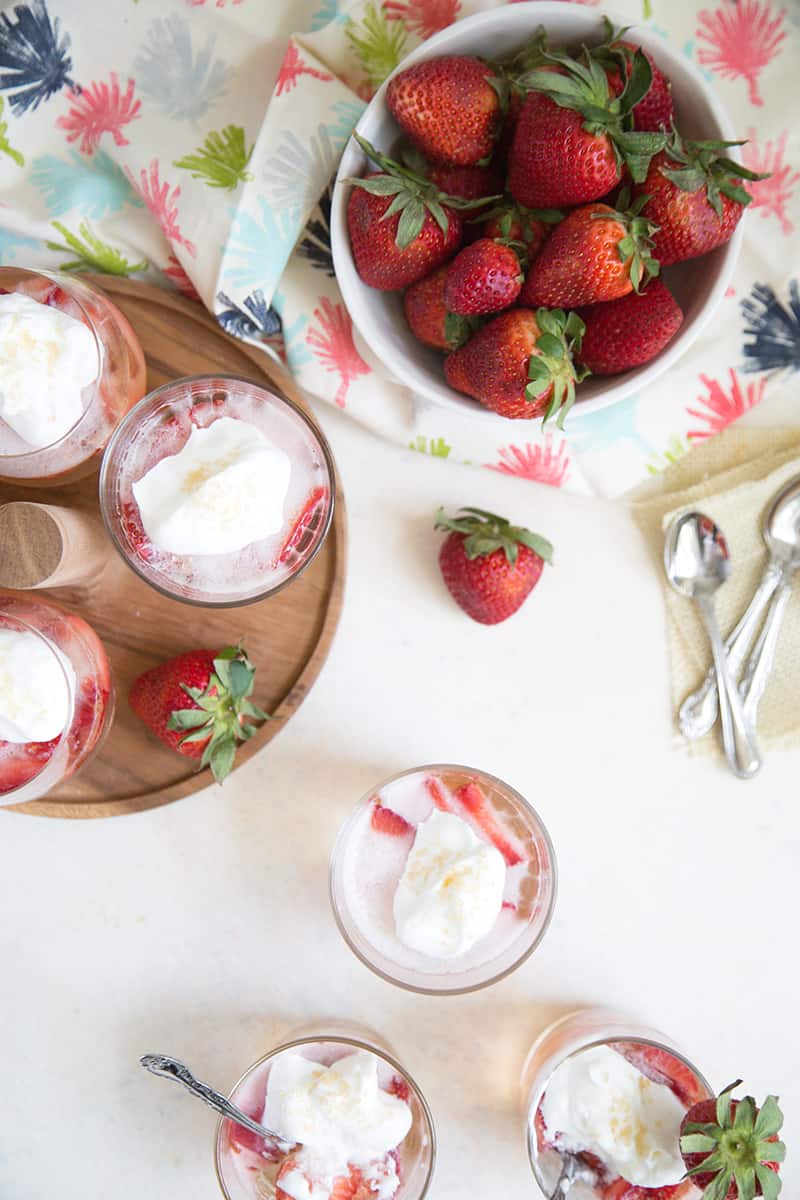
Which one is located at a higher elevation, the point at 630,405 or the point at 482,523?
the point at 630,405

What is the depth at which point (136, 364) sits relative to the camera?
1.17 meters

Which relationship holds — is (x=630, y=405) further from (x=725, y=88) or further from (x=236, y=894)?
(x=236, y=894)

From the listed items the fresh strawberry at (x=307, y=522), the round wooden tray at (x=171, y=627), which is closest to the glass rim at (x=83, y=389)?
the round wooden tray at (x=171, y=627)

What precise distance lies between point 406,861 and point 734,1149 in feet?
1.61

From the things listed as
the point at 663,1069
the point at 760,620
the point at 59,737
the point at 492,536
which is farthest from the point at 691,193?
the point at 663,1069

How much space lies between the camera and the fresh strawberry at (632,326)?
3.46 ft

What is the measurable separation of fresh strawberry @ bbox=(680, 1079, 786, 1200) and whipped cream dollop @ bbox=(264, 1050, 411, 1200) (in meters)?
0.35

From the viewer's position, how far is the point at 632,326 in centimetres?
106

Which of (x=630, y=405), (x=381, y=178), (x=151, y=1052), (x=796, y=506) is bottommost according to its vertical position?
(x=151, y=1052)

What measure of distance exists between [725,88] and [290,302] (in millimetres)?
587

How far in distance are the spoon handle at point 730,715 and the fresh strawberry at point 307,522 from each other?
528mm

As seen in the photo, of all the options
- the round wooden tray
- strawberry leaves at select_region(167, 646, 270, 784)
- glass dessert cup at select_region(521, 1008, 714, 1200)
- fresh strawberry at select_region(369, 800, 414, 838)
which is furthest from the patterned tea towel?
glass dessert cup at select_region(521, 1008, 714, 1200)

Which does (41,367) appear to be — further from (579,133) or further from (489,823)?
(489,823)

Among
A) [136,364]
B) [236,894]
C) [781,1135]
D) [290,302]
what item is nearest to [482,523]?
[290,302]
